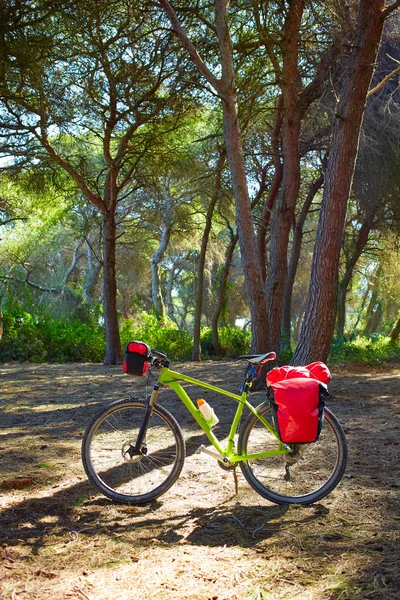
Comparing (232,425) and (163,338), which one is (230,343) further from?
(232,425)

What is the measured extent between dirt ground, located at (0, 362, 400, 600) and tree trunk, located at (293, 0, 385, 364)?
1933mm

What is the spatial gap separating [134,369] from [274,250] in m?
6.03

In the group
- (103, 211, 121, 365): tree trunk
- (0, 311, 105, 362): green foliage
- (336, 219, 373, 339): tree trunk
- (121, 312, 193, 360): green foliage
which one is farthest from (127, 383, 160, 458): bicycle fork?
(336, 219, 373, 339): tree trunk

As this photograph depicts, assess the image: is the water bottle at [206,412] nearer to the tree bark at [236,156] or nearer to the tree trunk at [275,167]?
the tree bark at [236,156]

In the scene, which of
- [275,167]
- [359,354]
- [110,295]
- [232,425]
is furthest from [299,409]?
[359,354]

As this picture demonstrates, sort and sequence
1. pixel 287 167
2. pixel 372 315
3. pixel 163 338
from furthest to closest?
1. pixel 372 315
2. pixel 163 338
3. pixel 287 167

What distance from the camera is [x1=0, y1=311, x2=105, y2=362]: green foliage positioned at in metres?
14.0

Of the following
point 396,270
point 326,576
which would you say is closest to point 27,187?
point 326,576

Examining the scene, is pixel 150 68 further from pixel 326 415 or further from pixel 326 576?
pixel 326 576

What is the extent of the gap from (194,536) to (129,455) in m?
0.80

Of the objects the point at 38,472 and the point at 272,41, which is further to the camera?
the point at 272,41

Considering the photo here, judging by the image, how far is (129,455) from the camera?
3.90 m

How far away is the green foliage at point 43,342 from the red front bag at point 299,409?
11.1m

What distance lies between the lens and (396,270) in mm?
20953
